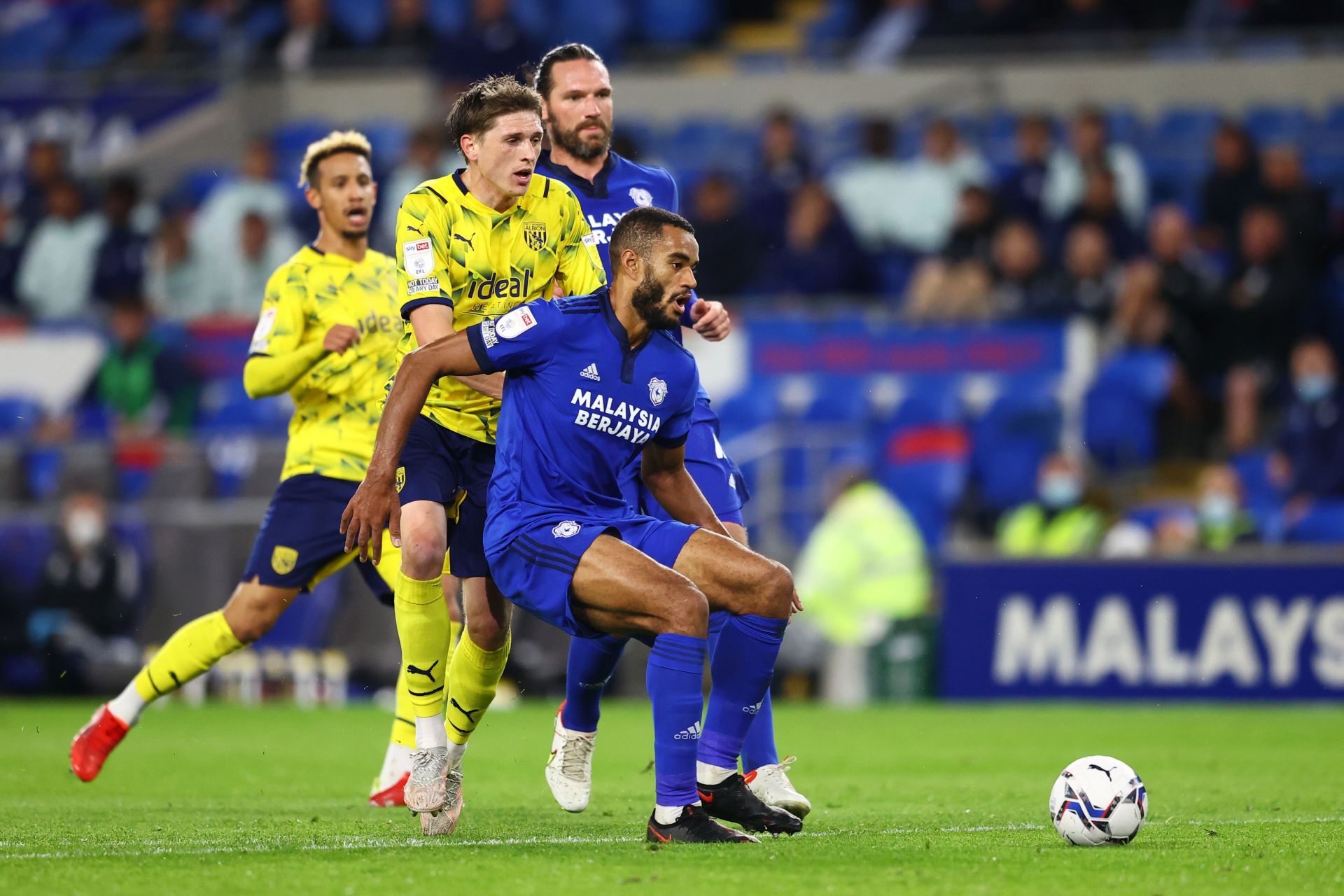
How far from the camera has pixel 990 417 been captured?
49.2ft

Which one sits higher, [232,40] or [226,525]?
[232,40]

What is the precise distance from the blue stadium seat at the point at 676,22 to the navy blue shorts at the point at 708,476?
13.7 m

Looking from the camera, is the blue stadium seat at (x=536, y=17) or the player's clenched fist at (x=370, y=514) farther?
the blue stadium seat at (x=536, y=17)

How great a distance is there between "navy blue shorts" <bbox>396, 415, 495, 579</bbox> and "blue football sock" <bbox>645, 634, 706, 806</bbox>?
1.07 m

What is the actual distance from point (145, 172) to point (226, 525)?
7.10m

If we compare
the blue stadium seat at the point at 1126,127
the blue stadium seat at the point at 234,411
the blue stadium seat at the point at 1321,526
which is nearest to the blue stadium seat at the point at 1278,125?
the blue stadium seat at the point at 1126,127

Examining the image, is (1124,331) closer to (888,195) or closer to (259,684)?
(888,195)

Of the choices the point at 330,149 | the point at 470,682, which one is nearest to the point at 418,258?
the point at 470,682

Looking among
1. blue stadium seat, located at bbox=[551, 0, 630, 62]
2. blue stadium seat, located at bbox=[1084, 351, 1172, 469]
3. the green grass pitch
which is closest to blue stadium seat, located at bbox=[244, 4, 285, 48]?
blue stadium seat, located at bbox=[551, 0, 630, 62]

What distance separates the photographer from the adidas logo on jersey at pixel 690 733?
19.3 feet

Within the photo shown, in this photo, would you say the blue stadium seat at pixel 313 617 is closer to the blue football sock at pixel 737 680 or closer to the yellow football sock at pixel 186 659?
the yellow football sock at pixel 186 659

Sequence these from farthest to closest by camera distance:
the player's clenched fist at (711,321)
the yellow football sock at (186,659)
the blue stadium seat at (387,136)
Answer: the blue stadium seat at (387,136) → the yellow football sock at (186,659) → the player's clenched fist at (711,321)

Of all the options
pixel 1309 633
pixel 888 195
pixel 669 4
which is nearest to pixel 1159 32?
pixel 888 195

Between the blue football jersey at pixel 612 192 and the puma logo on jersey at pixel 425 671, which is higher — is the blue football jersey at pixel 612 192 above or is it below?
above
